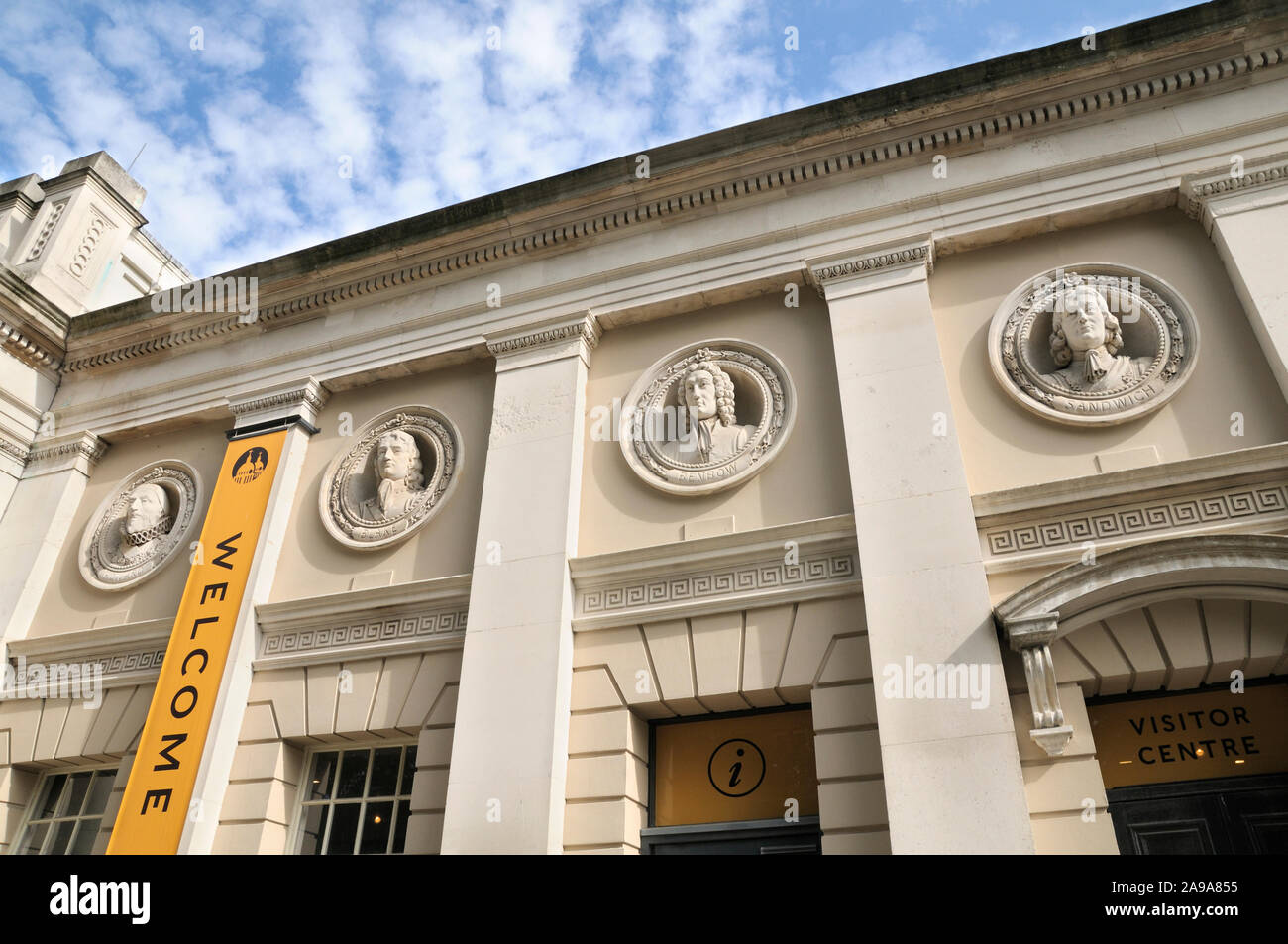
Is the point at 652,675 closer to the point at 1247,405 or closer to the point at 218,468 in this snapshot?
the point at 1247,405

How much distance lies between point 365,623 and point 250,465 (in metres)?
3.36

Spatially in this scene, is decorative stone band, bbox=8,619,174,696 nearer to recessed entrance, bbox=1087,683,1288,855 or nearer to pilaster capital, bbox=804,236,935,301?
pilaster capital, bbox=804,236,935,301

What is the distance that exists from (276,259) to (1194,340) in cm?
1214

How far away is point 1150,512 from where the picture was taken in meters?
8.36

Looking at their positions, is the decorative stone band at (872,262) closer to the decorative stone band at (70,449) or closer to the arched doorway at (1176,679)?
the arched doorway at (1176,679)

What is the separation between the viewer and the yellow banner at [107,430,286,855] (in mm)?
10062

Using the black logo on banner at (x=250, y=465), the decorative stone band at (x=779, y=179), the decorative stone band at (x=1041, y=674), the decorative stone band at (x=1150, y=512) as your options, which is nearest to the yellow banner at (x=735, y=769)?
the decorative stone band at (x=1041, y=674)

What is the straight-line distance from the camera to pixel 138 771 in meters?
10.4

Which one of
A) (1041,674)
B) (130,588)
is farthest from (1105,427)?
(130,588)

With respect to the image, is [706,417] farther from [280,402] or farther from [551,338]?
[280,402]

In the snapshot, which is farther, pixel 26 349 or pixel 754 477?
pixel 26 349

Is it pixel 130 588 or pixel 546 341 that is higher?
pixel 546 341

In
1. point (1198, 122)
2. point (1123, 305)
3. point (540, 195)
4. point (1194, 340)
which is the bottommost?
point (1194, 340)
